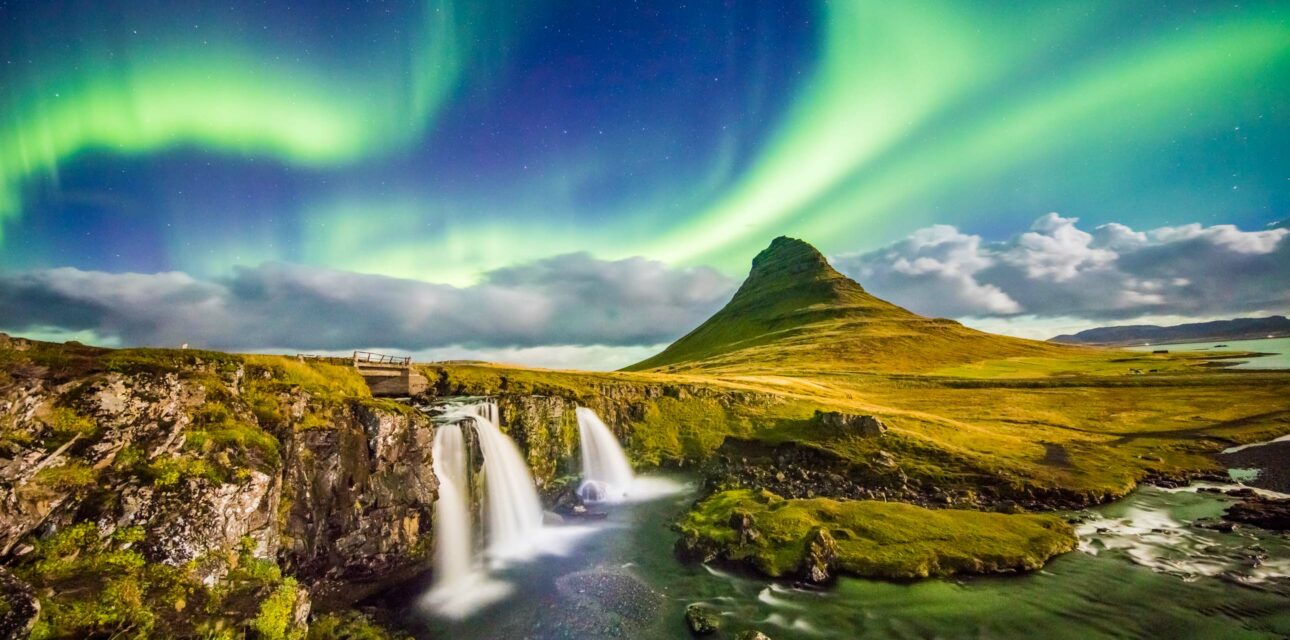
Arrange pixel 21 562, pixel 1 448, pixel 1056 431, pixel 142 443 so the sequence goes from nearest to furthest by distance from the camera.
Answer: pixel 21 562
pixel 1 448
pixel 142 443
pixel 1056 431

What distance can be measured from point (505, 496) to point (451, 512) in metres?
6.83

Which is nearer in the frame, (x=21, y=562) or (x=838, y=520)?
(x=21, y=562)

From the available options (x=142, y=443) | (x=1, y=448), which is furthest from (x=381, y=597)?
(x=1, y=448)

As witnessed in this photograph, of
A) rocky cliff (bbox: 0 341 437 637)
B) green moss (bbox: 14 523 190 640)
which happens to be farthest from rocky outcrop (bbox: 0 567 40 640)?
green moss (bbox: 14 523 190 640)

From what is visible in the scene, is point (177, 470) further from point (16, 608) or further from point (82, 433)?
point (16, 608)

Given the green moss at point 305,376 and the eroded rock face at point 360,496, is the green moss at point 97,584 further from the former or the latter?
the green moss at point 305,376

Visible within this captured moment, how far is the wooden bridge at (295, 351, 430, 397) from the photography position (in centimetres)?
4478

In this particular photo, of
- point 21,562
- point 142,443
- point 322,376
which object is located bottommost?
point 21,562

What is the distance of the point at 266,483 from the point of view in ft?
74.7

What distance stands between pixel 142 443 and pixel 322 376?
12622 mm

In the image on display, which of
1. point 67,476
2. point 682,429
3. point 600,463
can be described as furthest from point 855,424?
point 67,476

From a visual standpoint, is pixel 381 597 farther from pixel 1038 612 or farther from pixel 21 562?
pixel 1038 612

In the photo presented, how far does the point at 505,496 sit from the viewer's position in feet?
134

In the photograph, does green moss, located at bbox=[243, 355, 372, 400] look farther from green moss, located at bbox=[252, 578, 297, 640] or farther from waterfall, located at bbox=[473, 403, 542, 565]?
green moss, located at bbox=[252, 578, 297, 640]
